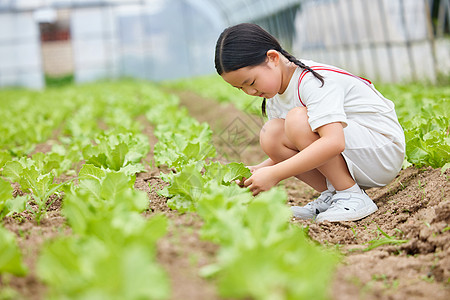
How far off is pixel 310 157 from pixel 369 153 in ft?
1.46

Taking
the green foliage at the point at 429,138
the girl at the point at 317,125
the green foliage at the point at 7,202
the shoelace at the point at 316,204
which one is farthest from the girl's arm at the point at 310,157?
the green foliage at the point at 7,202

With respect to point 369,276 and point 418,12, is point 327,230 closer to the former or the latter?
point 369,276

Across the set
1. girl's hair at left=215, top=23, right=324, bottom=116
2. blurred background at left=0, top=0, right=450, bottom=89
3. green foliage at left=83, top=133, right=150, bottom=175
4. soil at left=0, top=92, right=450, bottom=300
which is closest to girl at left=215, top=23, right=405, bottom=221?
girl's hair at left=215, top=23, right=324, bottom=116

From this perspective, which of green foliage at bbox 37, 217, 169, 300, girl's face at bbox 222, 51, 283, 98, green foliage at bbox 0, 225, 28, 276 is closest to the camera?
green foliage at bbox 37, 217, 169, 300

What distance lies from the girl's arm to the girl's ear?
38cm

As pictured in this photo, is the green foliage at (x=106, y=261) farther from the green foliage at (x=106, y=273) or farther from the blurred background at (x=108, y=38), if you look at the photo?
the blurred background at (x=108, y=38)

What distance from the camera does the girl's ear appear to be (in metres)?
2.23

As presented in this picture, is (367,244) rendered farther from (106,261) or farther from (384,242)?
(106,261)

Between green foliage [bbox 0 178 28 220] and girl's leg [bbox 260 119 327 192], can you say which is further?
girl's leg [bbox 260 119 327 192]

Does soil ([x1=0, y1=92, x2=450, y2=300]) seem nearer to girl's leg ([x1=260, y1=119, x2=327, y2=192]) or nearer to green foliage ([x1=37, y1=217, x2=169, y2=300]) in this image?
green foliage ([x1=37, y1=217, x2=169, y2=300])

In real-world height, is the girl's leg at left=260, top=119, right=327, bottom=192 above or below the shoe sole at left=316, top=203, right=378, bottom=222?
above

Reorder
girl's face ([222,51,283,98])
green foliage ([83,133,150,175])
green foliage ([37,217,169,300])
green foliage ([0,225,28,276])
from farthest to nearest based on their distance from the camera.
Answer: green foliage ([83,133,150,175]) → girl's face ([222,51,283,98]) → green foliage ([0,225,28,276]) → green foliage ([37,217,169,300])

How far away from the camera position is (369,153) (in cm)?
239

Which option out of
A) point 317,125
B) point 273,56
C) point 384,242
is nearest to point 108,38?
point 273,56
